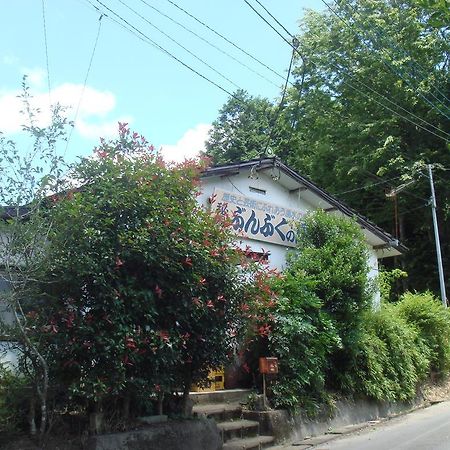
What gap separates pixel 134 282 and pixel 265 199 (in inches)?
287

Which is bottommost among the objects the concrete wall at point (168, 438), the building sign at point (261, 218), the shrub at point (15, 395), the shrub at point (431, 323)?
the concrete wall at point (168, 438)

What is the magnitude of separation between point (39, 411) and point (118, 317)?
1.57 meters

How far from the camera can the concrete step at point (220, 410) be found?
9.17m

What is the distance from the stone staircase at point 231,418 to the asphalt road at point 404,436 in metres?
1.12

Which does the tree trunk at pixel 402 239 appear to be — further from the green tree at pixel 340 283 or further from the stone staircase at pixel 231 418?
the stone staircase at pixel 231 418

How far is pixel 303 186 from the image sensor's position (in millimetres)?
14633

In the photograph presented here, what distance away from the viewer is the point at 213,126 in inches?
1534

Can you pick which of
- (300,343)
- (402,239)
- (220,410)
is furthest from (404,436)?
(402,239)

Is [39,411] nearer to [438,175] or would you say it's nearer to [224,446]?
[224,446]

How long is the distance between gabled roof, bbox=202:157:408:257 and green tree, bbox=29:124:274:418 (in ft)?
14.0

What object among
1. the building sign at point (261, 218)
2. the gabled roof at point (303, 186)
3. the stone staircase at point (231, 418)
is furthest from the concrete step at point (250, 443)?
the gabled roof at point (303, 186)

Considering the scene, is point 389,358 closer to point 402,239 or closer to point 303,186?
point 303,186

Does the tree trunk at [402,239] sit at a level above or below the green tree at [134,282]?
above

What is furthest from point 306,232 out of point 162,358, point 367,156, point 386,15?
point 386,15
